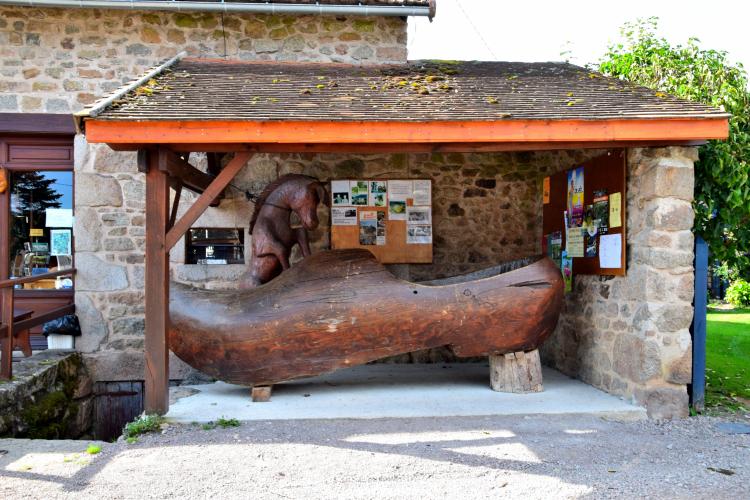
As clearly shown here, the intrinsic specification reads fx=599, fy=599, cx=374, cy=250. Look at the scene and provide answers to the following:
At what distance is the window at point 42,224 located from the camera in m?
6.05

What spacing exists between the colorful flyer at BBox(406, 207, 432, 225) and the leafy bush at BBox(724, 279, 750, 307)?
414 inches

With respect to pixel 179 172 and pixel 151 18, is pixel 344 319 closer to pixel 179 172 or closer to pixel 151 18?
pixel 179 172

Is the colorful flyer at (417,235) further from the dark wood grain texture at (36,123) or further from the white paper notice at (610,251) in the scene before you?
the dark wood grain texture at (36,123)

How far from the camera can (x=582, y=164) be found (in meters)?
5.24

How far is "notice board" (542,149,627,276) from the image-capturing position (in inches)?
180

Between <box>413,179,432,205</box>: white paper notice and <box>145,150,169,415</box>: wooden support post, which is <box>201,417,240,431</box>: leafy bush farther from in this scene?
<box>413,179,432,205</box>: white paper notice

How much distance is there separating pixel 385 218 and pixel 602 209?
2248 mm

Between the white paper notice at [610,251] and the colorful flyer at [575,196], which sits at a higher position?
the colorful flyer at [575,196]

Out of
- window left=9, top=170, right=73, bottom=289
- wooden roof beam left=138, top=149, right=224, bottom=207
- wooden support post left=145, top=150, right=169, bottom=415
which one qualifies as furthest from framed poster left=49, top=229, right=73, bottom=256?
wooden support post left=145, top=150, right=169, bottom=415

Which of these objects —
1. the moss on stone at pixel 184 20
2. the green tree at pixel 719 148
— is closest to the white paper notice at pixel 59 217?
the moss on stone at pixel 184 20

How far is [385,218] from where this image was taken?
247 inches

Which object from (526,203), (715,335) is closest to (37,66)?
(526,203)

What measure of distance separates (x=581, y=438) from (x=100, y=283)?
459 centimetres

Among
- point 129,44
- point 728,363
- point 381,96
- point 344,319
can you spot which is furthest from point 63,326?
point 728,363
